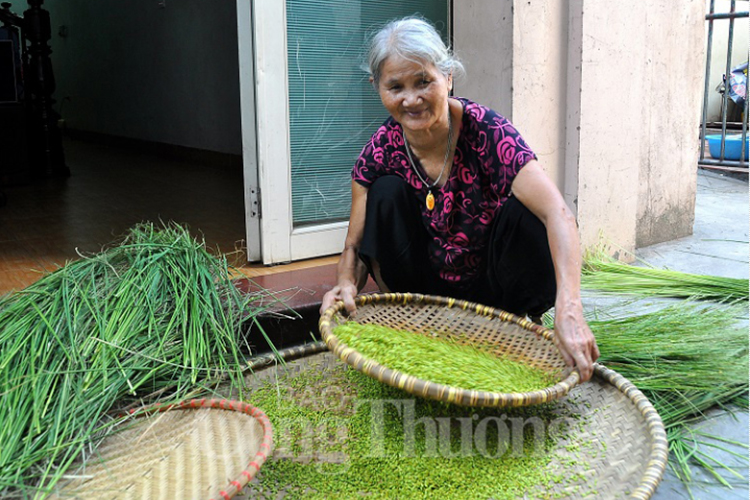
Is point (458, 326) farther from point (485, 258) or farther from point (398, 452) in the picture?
point (398, 452)

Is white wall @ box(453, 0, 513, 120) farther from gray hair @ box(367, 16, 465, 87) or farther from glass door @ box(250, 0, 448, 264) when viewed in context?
gray hair @ box(367, 16, 465, 87)

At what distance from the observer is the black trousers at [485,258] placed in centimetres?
183

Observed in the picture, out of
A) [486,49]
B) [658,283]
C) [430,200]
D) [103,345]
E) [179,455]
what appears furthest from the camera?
[486,49]

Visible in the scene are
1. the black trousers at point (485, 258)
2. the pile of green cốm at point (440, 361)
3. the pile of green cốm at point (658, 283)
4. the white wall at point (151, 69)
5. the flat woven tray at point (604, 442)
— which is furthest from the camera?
the white wall at point (151, 69)

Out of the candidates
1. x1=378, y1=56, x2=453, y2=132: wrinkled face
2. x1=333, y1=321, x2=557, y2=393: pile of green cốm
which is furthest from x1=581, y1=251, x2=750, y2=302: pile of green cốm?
x1=378, y1=56, x2=453, y2=132: wrinkled face

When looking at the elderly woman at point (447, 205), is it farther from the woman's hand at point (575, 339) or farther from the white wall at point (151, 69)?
the white wall at point (151, 69)

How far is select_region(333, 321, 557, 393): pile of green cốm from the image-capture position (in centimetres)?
148

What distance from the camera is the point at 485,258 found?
1.98 metres

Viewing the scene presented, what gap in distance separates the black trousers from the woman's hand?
0.89 ft

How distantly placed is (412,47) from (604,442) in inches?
39.3

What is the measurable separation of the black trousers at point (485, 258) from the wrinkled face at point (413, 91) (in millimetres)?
244

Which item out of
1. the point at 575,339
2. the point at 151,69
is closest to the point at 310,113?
the point at 575,339

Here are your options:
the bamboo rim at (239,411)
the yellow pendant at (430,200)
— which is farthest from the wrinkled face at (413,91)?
the bamboo rim at (239,411)

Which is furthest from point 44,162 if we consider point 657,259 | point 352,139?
point 657,259
